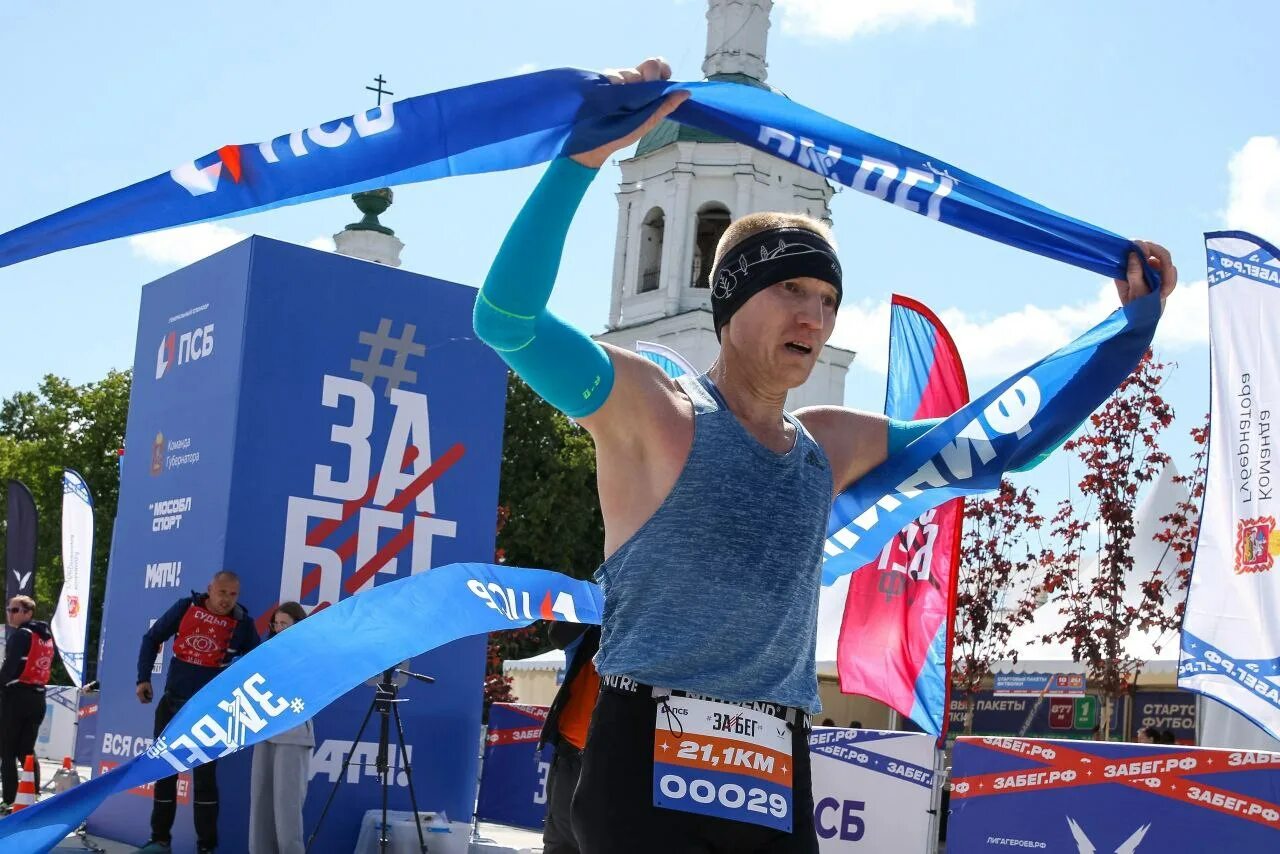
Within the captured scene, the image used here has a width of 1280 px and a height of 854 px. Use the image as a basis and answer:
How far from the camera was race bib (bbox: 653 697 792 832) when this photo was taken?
2.51 metres

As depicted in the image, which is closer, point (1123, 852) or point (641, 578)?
point (641, 578)

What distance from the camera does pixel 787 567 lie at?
2631 millimetres

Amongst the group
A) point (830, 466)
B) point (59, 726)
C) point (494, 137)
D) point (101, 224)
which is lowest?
point (59, 726)

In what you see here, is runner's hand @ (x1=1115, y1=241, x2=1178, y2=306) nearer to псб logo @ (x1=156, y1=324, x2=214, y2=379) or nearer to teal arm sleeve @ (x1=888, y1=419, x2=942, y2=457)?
teal arm sleeve @ (x1=888, y1=419, x2=942, y2=457)

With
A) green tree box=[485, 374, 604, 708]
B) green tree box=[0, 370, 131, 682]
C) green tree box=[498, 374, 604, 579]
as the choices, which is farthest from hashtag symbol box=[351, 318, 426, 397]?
green tree box=[0, 370, 131, 682]

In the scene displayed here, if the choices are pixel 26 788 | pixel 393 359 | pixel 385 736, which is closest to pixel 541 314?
pixel 385 736

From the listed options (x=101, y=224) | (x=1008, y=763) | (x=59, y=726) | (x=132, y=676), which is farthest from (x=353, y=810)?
(x=59, y=726)

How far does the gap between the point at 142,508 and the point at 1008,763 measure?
21.4ft

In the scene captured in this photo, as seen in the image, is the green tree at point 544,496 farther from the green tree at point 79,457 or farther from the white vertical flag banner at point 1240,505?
the white vertical flag banner at point 1240,505

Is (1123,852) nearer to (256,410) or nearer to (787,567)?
(256,410)

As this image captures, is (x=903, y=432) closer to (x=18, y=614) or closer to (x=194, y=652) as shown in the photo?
(x=194, y=652)

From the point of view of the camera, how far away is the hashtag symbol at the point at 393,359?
10578 millimetres

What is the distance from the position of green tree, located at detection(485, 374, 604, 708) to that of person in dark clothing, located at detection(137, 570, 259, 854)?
2843 cm

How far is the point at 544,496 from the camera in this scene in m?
40.0
